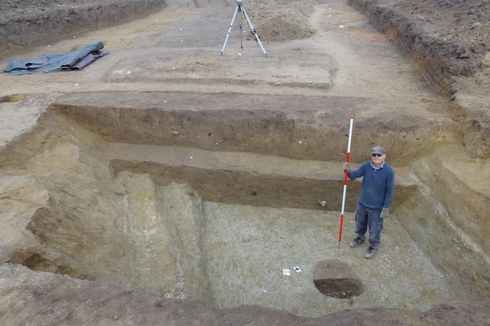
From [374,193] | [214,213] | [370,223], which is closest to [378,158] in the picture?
[374,193]

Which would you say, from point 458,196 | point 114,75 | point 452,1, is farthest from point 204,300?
point 452,1

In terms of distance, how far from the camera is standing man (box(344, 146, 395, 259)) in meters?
4.64

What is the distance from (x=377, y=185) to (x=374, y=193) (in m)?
0.13

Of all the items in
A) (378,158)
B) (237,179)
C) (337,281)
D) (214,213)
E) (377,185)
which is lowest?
(337,281)

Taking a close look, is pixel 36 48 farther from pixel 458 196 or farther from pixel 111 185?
pixel 458 196

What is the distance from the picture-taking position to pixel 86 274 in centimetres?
458

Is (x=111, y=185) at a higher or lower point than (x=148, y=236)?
higher

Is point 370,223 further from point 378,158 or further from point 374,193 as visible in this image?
point 378,158

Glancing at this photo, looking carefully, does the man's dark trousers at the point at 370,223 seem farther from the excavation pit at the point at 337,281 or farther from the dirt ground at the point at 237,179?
the excavation pit at the point at 337,281

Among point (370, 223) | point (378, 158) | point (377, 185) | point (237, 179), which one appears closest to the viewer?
point (378, 158)

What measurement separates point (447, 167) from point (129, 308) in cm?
477

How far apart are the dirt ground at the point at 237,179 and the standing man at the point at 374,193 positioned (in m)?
0.51

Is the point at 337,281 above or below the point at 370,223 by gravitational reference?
below

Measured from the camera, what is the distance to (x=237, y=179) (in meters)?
6.43
